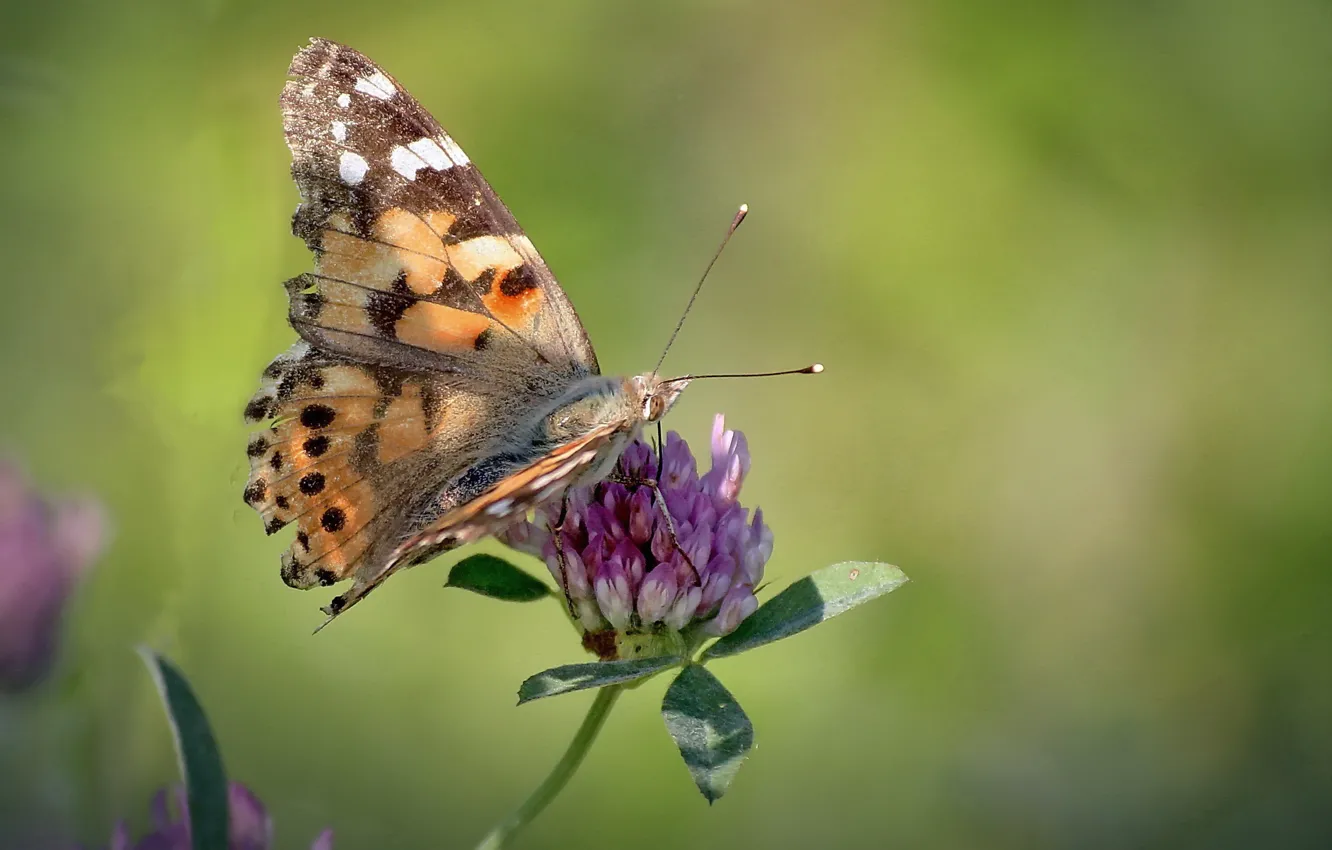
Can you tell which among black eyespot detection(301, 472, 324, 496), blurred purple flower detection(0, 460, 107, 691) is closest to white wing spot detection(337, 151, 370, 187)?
black eyespot detection(301, 472, 324, 496)

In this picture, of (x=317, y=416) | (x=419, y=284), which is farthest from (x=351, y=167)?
(x=317, y=416)

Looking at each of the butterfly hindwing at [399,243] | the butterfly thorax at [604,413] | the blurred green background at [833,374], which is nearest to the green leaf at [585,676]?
the butterfly thorax at [604,413]

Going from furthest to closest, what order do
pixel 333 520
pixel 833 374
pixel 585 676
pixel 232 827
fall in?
pixel 833 374, pixel 333 520, pixel 585 676, pixel 232 827

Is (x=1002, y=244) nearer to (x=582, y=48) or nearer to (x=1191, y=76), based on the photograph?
(x=1191, y=76)

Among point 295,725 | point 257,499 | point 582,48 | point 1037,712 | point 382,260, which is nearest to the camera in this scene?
point 257,499

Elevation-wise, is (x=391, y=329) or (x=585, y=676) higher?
(x=391, y=329)

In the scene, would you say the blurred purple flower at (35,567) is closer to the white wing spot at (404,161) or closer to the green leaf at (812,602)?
the white wing spot at (404,161)

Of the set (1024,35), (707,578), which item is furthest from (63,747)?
(1024,35)

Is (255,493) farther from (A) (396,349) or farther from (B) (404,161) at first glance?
(B) (404,161)
